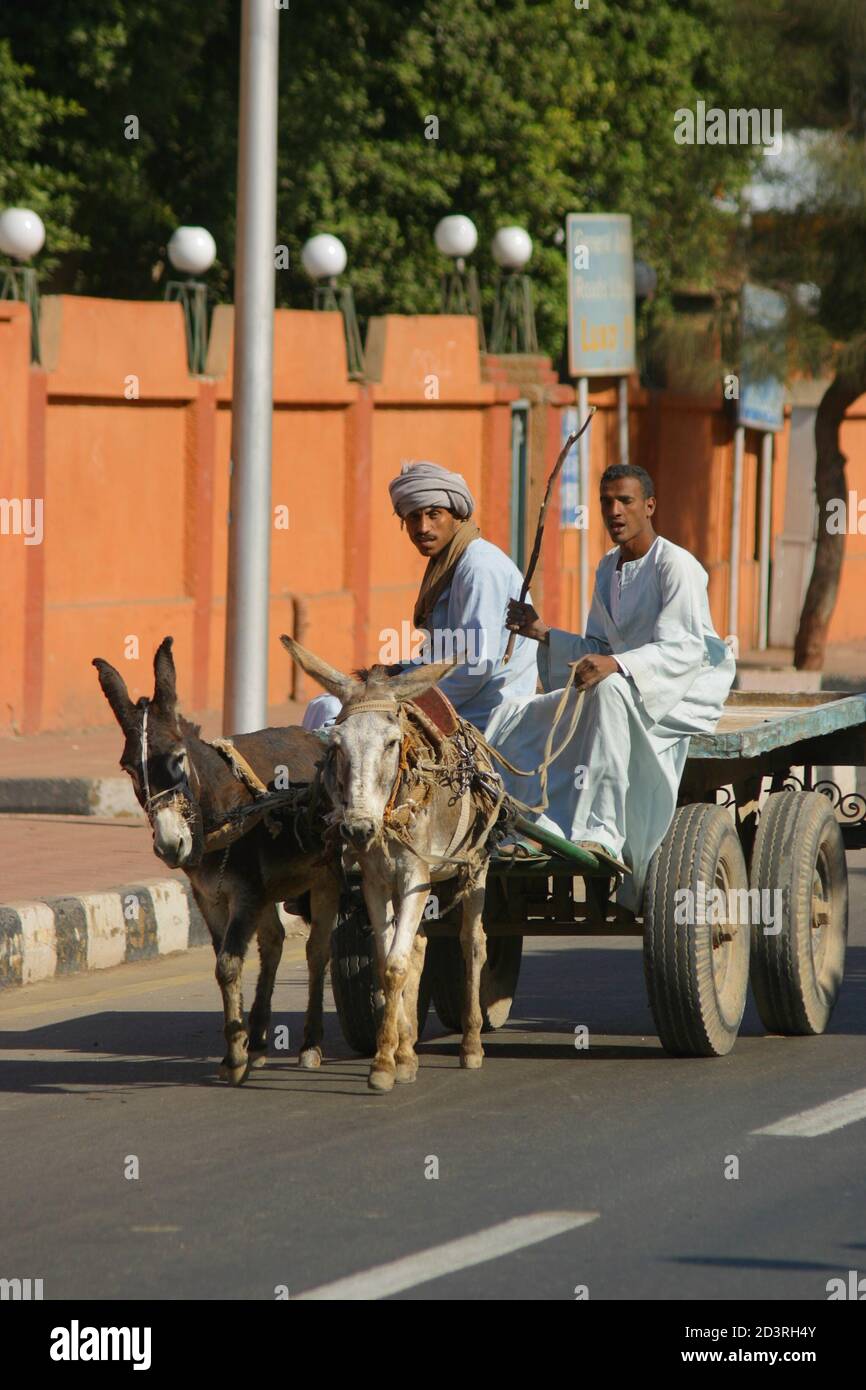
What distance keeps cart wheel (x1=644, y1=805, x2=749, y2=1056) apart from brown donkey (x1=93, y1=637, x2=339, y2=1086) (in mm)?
1071

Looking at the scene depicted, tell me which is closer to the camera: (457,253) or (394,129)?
(457,253)

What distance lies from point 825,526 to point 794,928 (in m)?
16.5

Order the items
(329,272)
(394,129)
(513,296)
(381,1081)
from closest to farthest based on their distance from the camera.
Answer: (381,1081) → (329,272) → (513,296) → (394,129)

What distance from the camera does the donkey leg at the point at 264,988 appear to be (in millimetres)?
7449

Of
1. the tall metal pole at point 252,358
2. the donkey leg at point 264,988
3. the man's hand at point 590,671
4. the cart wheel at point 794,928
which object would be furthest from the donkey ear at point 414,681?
the tall metal pole at point 252,358

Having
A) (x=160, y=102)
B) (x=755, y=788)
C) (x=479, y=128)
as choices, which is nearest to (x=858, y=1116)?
(x=755, y=788)

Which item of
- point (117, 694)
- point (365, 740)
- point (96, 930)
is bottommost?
point (96, 930)

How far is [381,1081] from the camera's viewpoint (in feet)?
23.4

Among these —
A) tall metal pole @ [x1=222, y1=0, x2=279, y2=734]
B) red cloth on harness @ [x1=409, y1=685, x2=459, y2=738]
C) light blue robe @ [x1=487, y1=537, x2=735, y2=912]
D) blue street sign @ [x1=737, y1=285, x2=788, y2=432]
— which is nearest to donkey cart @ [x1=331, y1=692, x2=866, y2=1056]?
light blue robe @ [x1=487, y1=537, x2=735, y2=912]

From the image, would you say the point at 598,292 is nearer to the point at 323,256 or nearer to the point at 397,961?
the point at 323,256

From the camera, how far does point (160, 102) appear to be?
22641mm

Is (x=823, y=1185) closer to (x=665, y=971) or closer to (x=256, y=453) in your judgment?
(x=665, y=971)

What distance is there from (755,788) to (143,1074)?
8.81 feet
